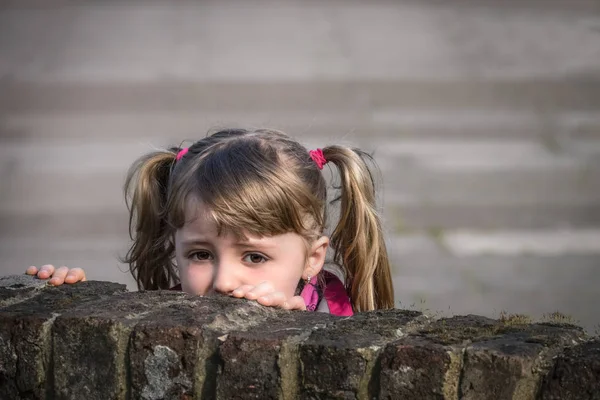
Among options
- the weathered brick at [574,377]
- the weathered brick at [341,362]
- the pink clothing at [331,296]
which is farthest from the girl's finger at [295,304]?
the weathered brick at [574,377]

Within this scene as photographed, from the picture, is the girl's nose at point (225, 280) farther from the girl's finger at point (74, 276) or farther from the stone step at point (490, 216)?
the stone step at point (490, 216)

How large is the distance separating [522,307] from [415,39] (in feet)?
4.59

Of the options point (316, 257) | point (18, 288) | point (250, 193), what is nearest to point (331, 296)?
point (316, 257)

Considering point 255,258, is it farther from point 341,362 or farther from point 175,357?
point 341,362

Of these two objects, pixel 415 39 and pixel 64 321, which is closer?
pixel 64 321

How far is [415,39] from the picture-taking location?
16.9 feet

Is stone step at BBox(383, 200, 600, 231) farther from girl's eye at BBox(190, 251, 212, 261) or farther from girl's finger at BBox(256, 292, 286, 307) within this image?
girl's finger at BBox(256, 292, 286, 307)

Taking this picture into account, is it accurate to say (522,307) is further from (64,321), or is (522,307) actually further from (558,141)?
(64,321)

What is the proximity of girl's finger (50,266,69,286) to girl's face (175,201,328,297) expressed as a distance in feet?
1.19

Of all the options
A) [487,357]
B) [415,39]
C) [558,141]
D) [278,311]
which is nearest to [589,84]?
[558,141]

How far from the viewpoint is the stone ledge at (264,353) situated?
6.02 ft

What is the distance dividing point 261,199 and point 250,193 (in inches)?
1.5

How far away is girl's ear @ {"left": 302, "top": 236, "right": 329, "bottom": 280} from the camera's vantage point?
127 inches

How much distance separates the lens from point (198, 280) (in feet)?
9.73
